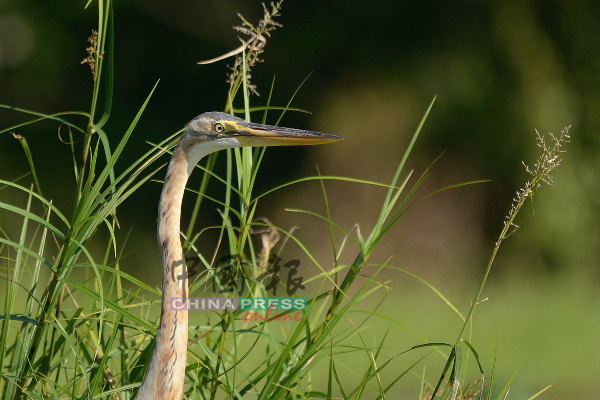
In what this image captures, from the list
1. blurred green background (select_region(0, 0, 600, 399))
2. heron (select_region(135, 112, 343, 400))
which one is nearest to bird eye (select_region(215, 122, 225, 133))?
heron (select_region(135, 112, 343, 400))

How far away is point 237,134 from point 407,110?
12.7 feet

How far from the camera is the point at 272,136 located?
1005mm

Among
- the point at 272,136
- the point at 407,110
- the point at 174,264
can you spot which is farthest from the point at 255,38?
the point at 407,110

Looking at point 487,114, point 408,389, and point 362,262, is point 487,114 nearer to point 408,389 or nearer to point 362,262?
point 408,389

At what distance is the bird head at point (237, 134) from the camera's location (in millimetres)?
955

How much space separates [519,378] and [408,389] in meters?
0.65

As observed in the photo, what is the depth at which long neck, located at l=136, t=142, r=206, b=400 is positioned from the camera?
2.98 ft

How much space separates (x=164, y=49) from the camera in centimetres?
475

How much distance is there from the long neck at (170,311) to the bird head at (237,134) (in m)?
0.05

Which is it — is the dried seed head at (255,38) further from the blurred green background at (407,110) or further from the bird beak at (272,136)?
the blurred green background at (407,110)

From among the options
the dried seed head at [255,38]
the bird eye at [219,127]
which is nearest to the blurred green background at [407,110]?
the dried seed head at [255,38]

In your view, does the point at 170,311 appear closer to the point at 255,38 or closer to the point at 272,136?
the point at 272,136

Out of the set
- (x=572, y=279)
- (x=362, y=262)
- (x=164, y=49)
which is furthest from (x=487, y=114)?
(x=362, y=262)

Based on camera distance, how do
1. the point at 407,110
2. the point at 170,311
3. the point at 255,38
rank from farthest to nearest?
the point at 407,110, the point at 255,38, the point at 170,311
